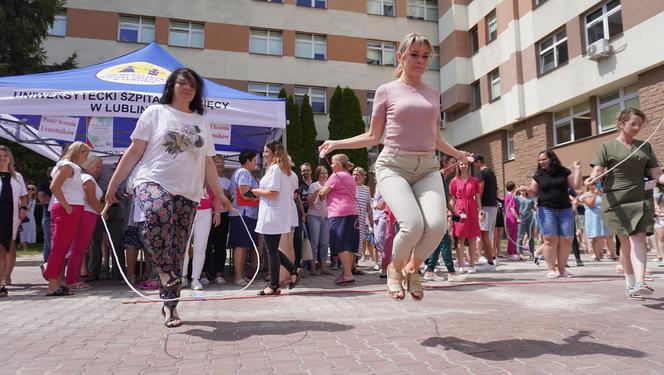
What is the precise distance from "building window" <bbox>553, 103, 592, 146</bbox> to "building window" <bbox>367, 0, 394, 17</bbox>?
12.0 metres

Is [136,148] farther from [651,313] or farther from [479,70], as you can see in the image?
[479,70]

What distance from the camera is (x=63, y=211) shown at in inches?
230

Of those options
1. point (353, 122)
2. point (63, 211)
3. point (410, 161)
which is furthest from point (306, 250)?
point (353, 122)

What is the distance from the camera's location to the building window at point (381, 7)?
26752 mm

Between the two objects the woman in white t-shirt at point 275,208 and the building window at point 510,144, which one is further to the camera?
the building window at point 510,144

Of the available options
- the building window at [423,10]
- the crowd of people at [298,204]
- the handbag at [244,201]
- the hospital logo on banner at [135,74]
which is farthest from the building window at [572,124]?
the hospital logo on banner at [135,74]

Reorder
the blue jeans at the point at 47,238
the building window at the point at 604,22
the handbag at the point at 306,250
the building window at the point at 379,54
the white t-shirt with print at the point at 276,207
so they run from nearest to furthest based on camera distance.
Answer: the white t-shirt with print at the point at 276,207, the blue jeans at the point at 47,238, the handbag at the point at 306,250, the building window at the point at 604,22, the building window at the point at 379,54

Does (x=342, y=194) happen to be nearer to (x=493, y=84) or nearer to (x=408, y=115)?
(x=408, y=115)

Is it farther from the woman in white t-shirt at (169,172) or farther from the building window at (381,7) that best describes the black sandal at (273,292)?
the building window at (381,7)

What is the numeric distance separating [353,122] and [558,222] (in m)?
18.0

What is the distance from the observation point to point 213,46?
24.0m

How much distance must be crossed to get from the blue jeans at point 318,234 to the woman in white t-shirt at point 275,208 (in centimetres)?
232

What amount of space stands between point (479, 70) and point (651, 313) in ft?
71.5

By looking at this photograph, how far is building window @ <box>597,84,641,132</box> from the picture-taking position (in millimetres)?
15953
